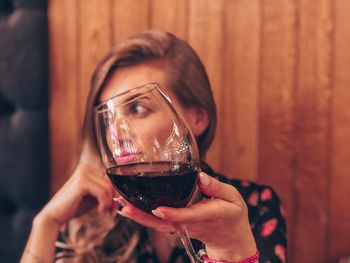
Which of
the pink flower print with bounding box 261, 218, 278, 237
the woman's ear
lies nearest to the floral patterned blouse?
the pink flower print with bounding box 261, 218, 278, 237

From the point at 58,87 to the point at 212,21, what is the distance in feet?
1.69

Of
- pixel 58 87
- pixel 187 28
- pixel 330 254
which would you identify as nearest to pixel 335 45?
pixel 187 28

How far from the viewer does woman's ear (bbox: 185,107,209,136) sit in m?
1.13

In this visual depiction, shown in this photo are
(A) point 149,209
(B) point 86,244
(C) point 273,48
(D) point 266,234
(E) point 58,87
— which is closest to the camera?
(A) point 149,209

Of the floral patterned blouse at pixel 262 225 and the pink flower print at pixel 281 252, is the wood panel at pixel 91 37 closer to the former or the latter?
the floral patterned blouse at pixel 262 225

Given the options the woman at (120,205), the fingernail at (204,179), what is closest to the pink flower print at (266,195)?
the woman at (120,205)

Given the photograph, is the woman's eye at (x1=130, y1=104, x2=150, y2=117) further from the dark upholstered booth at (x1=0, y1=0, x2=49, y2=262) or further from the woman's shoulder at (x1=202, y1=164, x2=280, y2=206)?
the dark upholstered booth at (x1=0, y1=0, x2=49, y2=262)

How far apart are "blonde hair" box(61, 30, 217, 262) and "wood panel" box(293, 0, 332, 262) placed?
1.05 feet

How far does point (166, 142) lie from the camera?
22.7 inches

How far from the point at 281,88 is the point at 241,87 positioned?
4.5 inches

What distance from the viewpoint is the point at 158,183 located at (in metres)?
0.56

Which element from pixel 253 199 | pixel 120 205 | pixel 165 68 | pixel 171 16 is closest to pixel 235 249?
pixel 120 205

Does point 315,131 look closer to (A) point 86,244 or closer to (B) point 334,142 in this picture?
(B) point 334,142

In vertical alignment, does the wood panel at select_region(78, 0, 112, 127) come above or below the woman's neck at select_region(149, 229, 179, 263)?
above
